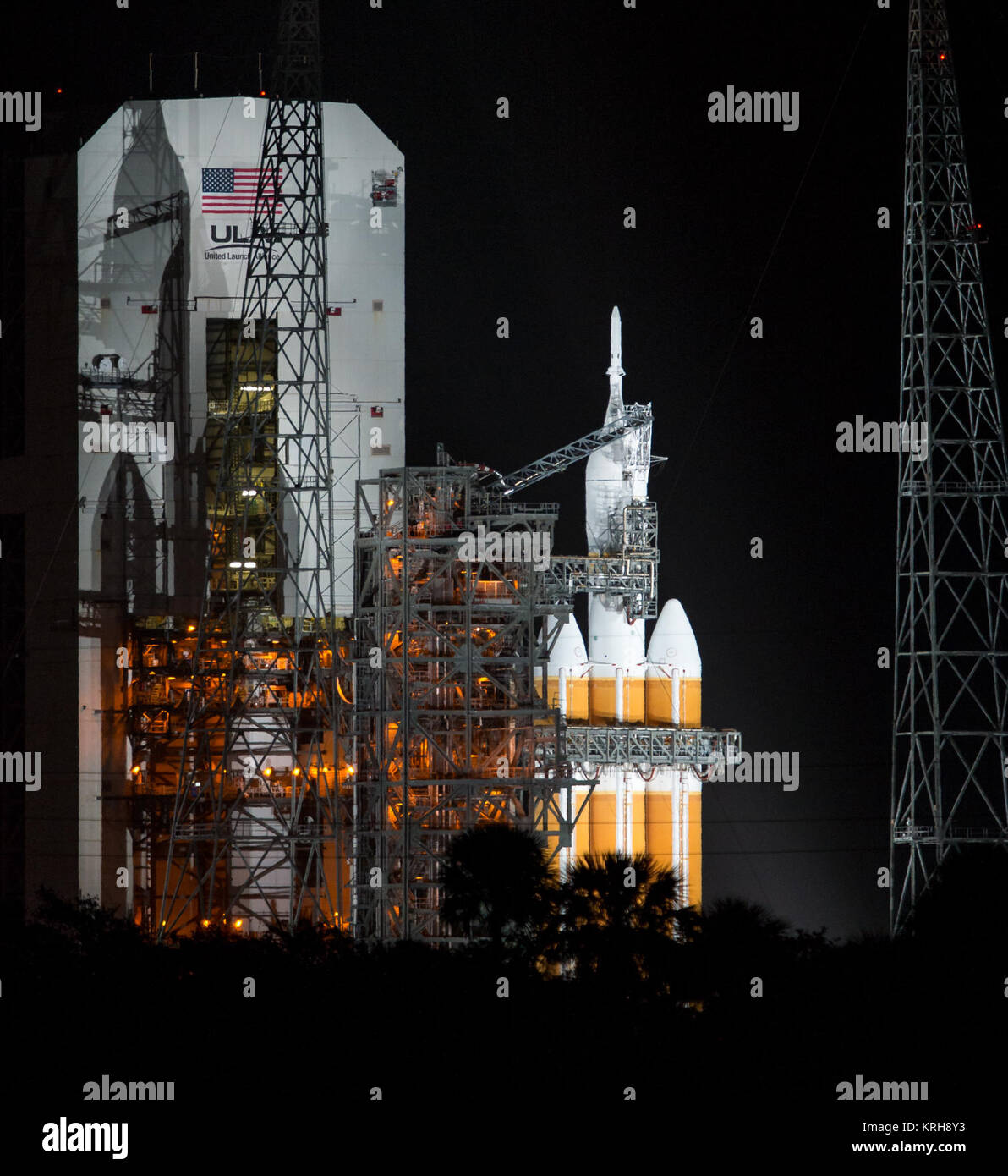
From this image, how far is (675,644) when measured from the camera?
61.8 meters

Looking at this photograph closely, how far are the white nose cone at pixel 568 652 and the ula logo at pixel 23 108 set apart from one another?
20.3 metres

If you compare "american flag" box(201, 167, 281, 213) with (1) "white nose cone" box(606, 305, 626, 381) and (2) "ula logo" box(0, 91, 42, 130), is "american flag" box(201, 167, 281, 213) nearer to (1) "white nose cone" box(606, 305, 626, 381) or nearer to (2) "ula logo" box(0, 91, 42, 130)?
(2) "ula logo" box(0, 91, 42, 130)

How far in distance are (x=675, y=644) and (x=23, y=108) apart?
77.1 ft

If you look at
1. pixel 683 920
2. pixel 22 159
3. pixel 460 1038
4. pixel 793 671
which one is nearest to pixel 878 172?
pixel 793 671

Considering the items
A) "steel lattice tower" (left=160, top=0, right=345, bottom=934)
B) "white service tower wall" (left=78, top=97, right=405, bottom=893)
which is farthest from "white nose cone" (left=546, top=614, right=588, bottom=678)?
"steel lattice tower" (left=160, top=0, right=345, bottom=934)

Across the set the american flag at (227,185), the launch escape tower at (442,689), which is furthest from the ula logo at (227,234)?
the launch escape tower at (442,689)

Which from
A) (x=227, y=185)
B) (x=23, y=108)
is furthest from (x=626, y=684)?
(x=23, y=108)

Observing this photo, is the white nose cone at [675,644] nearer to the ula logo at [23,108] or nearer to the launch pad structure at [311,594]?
the launch pad structure at [311,594]

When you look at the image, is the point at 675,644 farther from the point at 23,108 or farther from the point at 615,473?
the point at 23,108

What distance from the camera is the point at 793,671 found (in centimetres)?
6594

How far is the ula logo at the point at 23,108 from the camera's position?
58375 millimetres

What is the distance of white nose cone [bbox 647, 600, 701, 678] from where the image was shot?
202 feet

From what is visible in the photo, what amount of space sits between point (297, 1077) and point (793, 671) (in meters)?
35.8

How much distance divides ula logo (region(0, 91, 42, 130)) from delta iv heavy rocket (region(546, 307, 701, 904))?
17167 millimetres
